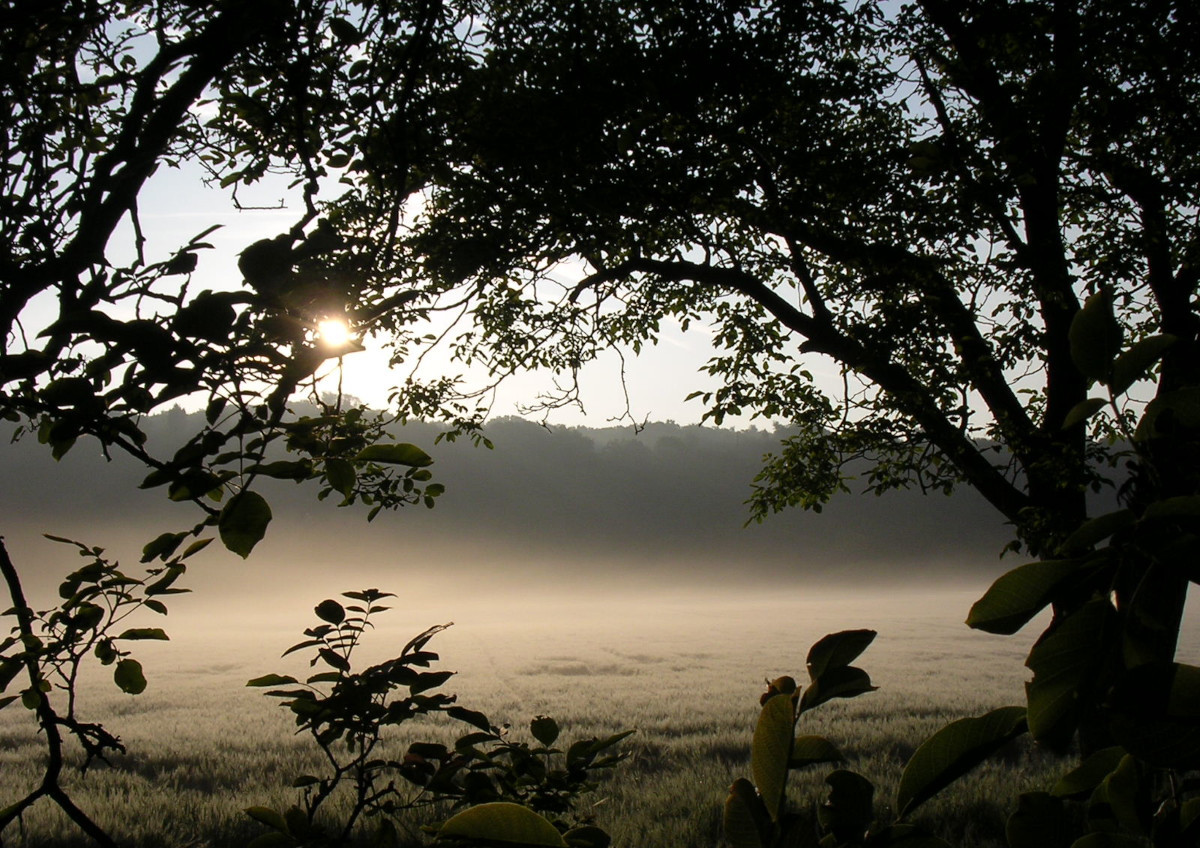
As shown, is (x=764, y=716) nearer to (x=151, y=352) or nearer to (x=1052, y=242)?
(x=151, y=352)

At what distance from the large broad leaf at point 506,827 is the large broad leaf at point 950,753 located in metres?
0.24

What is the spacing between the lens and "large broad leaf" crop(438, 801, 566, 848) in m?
0.47

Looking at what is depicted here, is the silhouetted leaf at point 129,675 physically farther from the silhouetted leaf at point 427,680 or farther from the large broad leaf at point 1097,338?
the large broad leaf at point 1097,338

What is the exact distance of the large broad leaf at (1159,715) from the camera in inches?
18.9

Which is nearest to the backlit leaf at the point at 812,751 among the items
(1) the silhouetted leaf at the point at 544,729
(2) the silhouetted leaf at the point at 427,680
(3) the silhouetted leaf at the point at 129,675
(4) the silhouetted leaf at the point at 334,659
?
(2) the silhouetted leaf at the point at 427,680

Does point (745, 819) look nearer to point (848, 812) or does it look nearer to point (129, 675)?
point (848, 812)

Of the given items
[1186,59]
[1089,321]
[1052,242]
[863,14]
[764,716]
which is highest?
[863,14]

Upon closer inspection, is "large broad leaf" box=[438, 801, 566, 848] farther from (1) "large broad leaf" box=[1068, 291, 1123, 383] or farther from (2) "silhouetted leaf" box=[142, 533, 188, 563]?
(2) "silhouetted leaf" box=[142, 533, 188, 563]

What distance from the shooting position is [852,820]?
593mm

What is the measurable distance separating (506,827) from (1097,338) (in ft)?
1.81

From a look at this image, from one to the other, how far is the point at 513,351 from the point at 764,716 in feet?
23.7

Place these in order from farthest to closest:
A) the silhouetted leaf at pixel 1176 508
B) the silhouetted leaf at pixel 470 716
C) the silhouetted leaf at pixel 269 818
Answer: the silhouetted leaf at pixel 470 716
the silhouetted leaf at pixel 269 818
the silhouetted leaf at pixel 1176 508

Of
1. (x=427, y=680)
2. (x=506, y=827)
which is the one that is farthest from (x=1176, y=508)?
(x=427, y=680)

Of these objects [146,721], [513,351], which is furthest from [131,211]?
[146,721]
